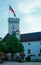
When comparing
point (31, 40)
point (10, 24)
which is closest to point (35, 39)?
point (31, 40)

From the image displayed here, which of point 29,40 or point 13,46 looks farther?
point 29,40

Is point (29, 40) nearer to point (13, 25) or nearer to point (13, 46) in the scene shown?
point (13, 25)

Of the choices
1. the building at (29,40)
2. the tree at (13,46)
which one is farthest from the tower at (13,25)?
the tree at (13,46)

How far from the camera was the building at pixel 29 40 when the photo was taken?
3280 inches

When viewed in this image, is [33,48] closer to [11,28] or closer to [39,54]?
[39,54]

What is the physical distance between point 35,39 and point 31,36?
12.8ft

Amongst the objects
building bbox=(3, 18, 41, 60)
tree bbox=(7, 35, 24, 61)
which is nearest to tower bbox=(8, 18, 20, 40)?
building bbox=(3, 18, 41, 60)

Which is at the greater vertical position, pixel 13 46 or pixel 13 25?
pixel 13 25

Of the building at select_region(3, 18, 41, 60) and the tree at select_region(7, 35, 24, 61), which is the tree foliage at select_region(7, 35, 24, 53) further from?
the building at select_region(3, 18, 41, 60)

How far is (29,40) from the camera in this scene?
283 feet

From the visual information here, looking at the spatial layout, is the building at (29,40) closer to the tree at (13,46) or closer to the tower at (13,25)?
the tower at (13,25)

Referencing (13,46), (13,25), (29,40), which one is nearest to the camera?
(13,46)

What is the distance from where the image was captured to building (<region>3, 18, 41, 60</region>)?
83.3m

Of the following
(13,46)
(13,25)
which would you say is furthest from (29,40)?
(13,46)
